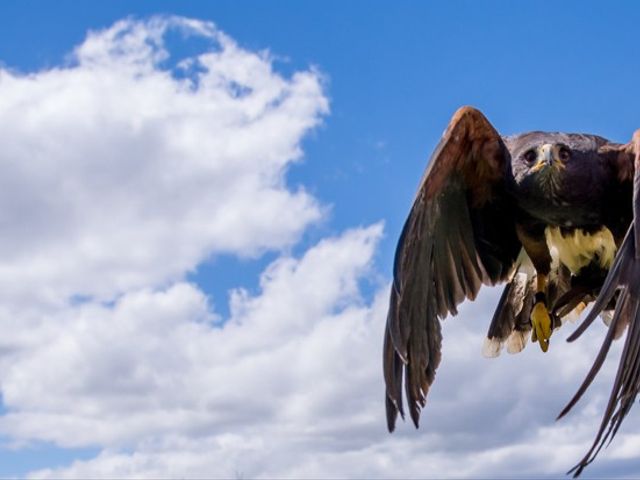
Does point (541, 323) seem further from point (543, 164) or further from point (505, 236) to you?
Result: point (543, 164)

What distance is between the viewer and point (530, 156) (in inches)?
297

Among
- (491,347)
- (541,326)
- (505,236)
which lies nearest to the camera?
(541,326)

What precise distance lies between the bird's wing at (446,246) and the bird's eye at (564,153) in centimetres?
41

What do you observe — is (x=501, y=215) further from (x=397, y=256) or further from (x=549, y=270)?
(x=397, y=256)

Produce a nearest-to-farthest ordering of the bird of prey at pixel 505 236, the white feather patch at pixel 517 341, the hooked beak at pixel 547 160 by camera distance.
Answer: the bird of prey at pixel 505 236 → the hooked beak at pixel 547 160 → the white feather patch at pixel 517 341

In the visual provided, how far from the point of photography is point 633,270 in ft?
19.4

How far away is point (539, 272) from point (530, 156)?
2.94 feet

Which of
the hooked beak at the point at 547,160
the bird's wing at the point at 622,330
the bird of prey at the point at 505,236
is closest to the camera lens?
the bird's wing at the point at 622,330

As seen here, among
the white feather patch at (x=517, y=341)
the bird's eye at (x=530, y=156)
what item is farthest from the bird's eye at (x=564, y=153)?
the white feather patch at (x=517, y=341)

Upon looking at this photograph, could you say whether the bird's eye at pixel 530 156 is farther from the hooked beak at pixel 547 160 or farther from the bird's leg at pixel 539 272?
the bird's leg at pixel 539 272

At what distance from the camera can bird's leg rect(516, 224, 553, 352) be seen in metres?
7.77

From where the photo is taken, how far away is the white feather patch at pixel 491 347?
8344mm

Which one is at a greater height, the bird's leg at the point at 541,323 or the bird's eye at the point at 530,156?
the bird's eye at the point at 530,156

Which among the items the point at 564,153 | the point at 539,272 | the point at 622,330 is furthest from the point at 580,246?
the point at 622,330
